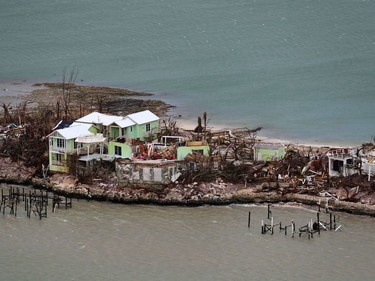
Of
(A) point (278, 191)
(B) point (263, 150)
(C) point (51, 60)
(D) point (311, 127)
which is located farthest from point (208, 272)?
(C) point (51, 60)

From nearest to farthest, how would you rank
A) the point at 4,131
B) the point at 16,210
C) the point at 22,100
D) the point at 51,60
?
the point at 16,210 → the point at 4,131 → the point at 22,100 → the point at 51,60

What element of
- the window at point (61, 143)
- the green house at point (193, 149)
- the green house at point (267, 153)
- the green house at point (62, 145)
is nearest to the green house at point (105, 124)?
the green house at point (62, 145)

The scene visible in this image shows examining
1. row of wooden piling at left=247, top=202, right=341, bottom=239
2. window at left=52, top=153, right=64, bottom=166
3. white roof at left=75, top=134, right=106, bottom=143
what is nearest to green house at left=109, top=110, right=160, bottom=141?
white roof at left=75, top=134, right=106, bottom=143

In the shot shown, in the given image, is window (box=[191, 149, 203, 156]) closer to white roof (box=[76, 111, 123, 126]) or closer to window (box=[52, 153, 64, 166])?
white roof (box=[76, 111, 123, 126])

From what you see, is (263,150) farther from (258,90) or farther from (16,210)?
(258,90)

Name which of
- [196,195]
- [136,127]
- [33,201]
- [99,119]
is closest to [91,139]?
[99,119]

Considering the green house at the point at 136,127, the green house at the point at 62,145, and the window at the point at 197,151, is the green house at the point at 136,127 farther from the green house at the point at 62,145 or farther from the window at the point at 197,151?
the window at the point at 197,151
